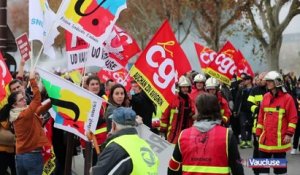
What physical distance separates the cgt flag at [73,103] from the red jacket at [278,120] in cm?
Result: 390

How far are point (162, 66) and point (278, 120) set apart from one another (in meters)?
2.14

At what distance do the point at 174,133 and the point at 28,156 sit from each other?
143 inches

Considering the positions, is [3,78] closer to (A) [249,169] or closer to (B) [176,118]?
(B) [176,118]

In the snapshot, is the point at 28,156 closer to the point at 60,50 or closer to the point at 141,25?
the point at 141,25

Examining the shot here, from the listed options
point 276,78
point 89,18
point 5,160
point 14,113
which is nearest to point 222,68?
point 276,78

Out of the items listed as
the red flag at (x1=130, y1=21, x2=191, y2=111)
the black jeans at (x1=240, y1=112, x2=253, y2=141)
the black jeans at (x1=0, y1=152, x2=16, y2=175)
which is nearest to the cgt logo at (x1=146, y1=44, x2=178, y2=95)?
the red flag at (x1=130, y1=21, x2=191, y2=111)

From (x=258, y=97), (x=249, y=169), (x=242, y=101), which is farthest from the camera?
(x=242, y=101)

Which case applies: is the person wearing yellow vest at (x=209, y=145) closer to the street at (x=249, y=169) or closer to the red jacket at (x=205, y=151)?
the red jacket at (x=205, y=151)

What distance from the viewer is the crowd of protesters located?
604 centimetres

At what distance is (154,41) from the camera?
9.55 meters

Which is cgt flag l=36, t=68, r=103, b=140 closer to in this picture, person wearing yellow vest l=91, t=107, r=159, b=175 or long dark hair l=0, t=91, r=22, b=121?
long dark hair l=0, t=91, r=22, b=121

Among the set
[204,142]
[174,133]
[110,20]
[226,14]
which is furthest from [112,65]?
[226,14]

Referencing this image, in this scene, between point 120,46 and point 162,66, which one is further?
point 120,46

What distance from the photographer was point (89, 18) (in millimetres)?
8383
